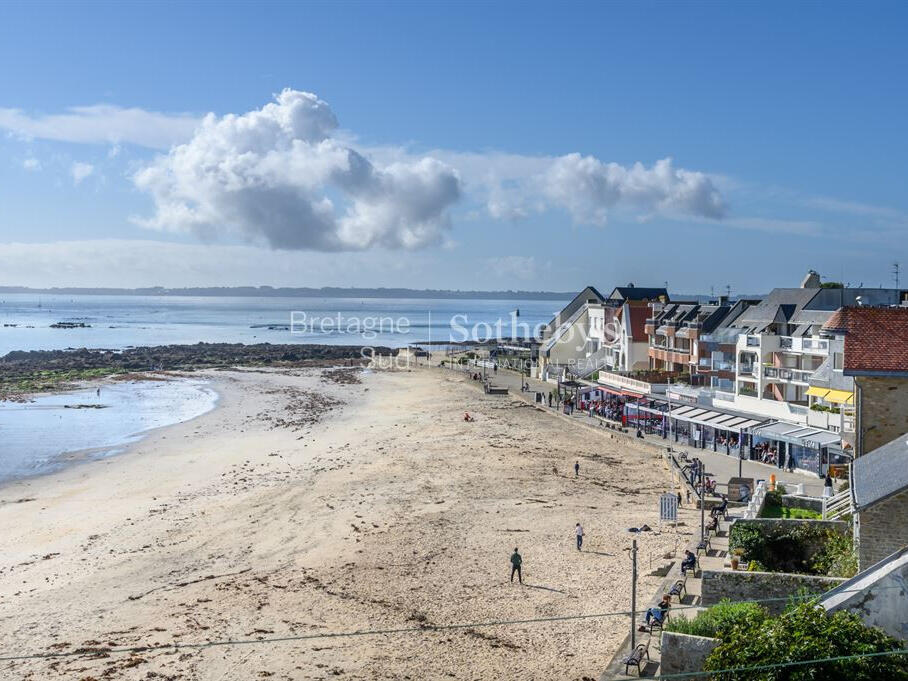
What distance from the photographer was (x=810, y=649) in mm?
10789

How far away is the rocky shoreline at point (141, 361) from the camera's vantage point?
81.8 metres

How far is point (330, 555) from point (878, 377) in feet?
50.9

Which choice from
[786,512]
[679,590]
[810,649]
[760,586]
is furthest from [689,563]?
[810,649]

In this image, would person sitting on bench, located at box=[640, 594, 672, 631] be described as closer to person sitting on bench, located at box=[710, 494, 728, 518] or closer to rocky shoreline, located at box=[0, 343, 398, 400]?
person sitting on bench, located at box=[710, 494, 728, 518]

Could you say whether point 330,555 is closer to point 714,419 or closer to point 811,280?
point 714,419

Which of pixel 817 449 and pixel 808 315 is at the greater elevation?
pixel 808 315

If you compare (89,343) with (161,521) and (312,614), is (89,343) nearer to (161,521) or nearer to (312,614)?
(161,521)

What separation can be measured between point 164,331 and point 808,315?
6410 inches

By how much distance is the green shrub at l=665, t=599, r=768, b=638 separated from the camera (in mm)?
12211

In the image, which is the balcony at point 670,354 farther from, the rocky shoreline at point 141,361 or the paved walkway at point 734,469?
the rocky shoreline at point 141,361

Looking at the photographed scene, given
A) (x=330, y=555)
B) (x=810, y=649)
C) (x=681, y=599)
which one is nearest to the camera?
(x=810, y=649)

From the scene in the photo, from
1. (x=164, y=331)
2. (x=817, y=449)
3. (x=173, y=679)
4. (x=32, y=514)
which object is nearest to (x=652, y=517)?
(x=817, y=449)

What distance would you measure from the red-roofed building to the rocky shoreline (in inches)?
2668

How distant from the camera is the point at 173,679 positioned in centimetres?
1623
